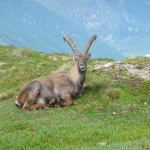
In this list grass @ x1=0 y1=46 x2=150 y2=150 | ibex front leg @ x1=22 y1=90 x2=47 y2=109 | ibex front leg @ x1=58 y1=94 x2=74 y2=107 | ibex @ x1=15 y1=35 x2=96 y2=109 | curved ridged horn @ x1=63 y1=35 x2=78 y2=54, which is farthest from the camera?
curved ridged horn @ x1=63 y1=35 x2=78 y2=54

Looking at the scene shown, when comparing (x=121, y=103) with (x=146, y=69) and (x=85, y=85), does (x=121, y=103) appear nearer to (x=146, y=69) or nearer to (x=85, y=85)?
(x=85, y=85)

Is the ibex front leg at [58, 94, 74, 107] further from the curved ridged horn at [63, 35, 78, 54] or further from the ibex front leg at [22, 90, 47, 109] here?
the curved ridged horn at [63, 35, 78, 54]

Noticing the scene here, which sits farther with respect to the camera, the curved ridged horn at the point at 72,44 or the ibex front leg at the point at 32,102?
the curved ridged horn at the point at 72,44

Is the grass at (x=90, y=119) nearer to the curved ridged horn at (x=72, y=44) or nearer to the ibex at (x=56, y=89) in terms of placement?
the ibex at (x=56, y=89)

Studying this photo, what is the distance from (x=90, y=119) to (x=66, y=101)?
414 cm

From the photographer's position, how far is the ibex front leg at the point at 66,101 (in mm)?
23000

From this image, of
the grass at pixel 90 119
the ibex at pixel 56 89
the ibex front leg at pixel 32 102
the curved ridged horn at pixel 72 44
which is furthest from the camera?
the curved ridged horn at pixel 72 44

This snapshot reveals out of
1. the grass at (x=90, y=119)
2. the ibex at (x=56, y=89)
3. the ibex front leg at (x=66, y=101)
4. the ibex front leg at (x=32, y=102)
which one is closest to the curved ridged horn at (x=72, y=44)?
the ibex at (x=56, y=89)

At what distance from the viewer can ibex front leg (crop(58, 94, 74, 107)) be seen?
2300 centimetres

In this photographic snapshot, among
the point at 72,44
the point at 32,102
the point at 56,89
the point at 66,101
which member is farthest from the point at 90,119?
the point at 72,44

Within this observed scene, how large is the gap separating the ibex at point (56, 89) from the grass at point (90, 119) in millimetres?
618

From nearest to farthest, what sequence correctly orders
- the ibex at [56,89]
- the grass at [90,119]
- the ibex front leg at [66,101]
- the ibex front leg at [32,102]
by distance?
the grass at [90,119]
the ibex front leg at [32,102]
the ibex at [56,89]
the ibex front leg at [66,101]

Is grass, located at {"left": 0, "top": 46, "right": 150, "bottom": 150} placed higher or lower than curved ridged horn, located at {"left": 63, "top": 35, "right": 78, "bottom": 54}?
lower

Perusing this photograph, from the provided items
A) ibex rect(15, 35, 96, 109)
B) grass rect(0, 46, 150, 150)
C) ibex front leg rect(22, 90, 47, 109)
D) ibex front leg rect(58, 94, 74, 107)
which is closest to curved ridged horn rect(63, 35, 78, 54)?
ibex rect(15, 35, 96, 109)
